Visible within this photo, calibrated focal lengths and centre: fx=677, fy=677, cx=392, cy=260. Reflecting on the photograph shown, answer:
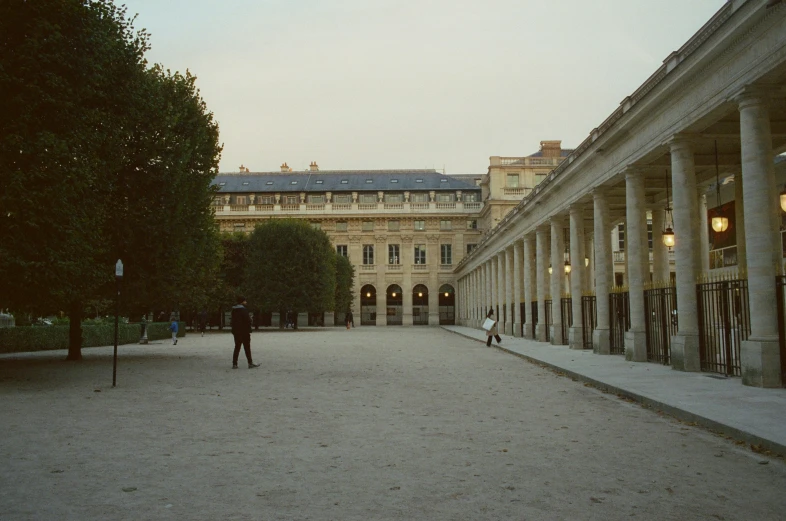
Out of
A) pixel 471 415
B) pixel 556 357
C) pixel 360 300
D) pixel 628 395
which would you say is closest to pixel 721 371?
pixel 628 395

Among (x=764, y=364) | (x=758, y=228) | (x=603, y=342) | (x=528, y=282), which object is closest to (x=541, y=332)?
(x=528, y=282)

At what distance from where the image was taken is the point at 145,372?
59.7 ft

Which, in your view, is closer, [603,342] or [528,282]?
[603,342]

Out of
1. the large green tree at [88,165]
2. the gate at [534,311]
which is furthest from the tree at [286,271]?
the large green tree at [88,165]

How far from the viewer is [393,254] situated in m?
84.8

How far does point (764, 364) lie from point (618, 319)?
10.5 meters

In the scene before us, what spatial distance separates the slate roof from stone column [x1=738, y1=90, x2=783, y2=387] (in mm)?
72949

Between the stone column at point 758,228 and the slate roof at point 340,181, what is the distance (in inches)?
2872

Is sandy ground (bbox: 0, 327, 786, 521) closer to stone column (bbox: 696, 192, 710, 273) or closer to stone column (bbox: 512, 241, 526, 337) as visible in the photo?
stone column (bbox: 696, 192, 710, 273)

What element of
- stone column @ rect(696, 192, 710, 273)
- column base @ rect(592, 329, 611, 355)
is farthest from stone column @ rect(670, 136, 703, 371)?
column base @ rect(592, 329, 611, 355)

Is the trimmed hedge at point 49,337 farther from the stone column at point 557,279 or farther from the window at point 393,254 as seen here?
the window at point 393,254

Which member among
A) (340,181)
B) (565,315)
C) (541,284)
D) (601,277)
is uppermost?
(340,181)

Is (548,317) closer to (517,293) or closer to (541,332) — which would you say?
(541,332)

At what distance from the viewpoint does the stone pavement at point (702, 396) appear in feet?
26.1
